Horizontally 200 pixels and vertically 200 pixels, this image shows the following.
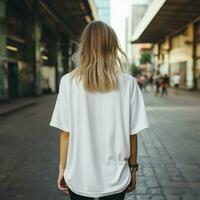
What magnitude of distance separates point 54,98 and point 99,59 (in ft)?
85.9

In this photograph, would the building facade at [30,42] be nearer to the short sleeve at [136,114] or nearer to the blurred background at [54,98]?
the blurred background at [54,98]

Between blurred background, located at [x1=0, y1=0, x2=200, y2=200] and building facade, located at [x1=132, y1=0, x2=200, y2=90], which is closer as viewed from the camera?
blurred background, located at [x1=0, y1=0, x2=200, y2=200]

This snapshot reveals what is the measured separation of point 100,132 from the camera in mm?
2459

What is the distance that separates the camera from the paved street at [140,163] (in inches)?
223

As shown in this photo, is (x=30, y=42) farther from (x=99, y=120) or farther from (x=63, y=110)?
(x=99, y=120)

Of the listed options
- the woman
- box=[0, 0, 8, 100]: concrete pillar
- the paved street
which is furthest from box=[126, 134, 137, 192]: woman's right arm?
box=[0, 0, 8, 100]: concrete pillar

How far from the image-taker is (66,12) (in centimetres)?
3491

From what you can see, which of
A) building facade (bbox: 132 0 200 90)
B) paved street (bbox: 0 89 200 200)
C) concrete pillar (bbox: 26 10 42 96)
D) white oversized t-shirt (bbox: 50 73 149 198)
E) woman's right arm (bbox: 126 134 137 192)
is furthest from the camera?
Answer: building facade (bbox: 132 0 200 90)

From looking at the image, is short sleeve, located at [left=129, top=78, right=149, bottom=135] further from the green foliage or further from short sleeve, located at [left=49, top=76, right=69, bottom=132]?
the green foliage

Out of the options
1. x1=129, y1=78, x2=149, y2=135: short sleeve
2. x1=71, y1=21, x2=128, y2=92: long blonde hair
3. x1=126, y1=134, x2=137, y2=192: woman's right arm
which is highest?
x1=71, y1=21, x2=128, y2=92: long blonde hair

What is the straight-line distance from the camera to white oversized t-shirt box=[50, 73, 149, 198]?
2.43 metres

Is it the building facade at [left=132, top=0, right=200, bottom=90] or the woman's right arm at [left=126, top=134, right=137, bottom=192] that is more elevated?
the building facade at [left=132, top=0, right=200, bottom=90]

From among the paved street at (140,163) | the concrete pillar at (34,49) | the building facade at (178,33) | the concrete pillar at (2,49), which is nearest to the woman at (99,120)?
the paved street at (140,163)

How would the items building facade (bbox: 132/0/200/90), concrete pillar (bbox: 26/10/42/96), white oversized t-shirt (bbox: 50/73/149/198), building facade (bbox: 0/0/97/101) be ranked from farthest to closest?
building facade (bbox: 132/0/200/90) < concrete pillar (bbox: 26/10/42/96) < building facade (bbox: 0/0/97/101) < white oversized t-shirt (bbox: 50/73/149/198)
